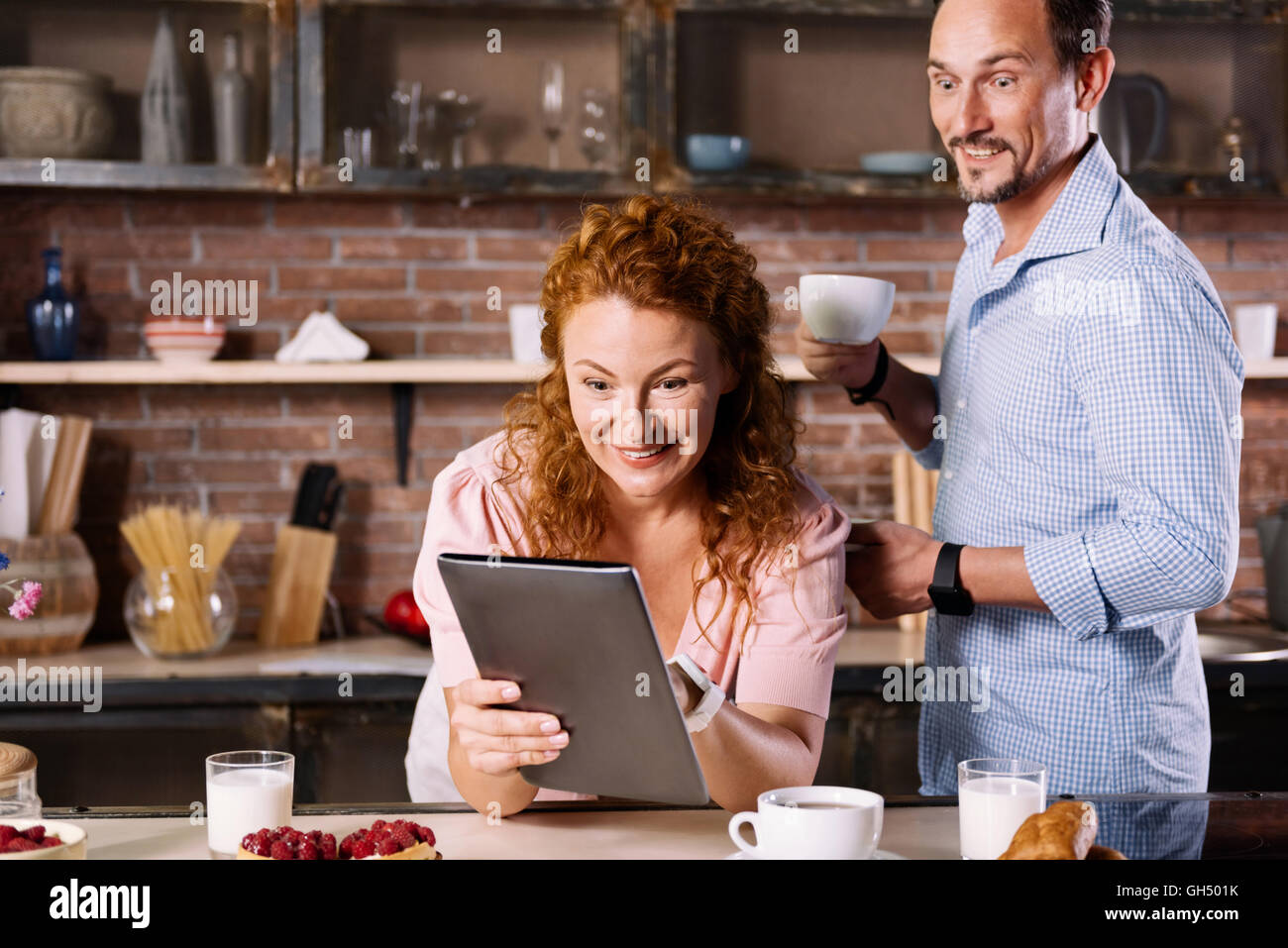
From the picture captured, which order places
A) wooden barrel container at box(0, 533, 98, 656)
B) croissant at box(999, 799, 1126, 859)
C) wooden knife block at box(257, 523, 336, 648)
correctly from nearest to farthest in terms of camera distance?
croissant at box(999, 799, 1126, 859) < wooden barrel container at box(0, 533, 98, 656) < wooden knife block at box(257, 523, 336, 648)

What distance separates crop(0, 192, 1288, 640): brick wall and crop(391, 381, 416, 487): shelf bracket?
34 millimetres

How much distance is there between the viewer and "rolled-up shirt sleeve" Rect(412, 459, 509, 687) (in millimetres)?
1390

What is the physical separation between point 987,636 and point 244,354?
→ 1.95 metres

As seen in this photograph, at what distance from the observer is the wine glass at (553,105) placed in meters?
2.79

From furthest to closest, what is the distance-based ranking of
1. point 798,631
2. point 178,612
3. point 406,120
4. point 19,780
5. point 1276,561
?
1. point 1276,561
2. point 406,120
3. point 178,612
4. point 798,631
5. point 19,780

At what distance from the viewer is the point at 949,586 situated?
155cm

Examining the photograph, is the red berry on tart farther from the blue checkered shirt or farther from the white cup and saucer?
the blue checkered shirt

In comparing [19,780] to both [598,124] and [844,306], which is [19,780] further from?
[598,124]

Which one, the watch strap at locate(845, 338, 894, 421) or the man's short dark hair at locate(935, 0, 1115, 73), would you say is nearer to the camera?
the man's short dark hair at locate(935, 0, 1115, 73)

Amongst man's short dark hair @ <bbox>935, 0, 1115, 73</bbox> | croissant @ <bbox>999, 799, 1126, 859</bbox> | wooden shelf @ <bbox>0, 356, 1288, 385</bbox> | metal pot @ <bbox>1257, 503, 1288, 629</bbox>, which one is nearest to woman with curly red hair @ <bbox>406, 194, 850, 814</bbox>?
croissant @ <bbox>999, 799, 1126, 859</bbox>

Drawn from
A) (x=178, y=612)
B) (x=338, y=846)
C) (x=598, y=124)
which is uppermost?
(x=598, y=124)

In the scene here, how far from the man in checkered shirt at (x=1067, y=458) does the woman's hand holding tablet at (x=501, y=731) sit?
22.9 inches

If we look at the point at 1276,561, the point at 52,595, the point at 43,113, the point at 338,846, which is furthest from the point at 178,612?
the point at 1276,561

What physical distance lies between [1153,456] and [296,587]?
76.6 inches
